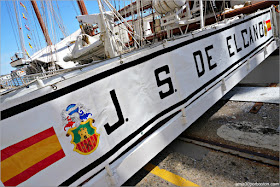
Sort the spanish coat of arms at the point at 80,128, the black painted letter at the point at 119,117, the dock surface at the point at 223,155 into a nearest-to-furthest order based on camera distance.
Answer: the spanish coat of arms at the point at 80,128, the black painted letter at the point at 119,117, the dock surface at the point at 223,155

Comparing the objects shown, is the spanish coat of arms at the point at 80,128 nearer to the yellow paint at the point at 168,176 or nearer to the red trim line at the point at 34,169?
the red trim line at the point at 34,169

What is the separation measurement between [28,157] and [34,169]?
0.12 meters

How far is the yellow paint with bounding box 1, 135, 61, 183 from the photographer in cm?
131

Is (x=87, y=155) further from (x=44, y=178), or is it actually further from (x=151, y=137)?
(x=151, y=137)

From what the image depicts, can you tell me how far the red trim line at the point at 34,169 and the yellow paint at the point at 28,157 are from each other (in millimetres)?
25

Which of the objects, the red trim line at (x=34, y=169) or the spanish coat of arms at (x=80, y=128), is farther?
the spanish coat of arms at (x=80, y=128)

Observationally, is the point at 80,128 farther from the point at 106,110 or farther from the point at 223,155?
the point at 223,155

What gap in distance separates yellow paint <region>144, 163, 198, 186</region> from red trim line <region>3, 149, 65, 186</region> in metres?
1.32

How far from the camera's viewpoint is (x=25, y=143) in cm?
137

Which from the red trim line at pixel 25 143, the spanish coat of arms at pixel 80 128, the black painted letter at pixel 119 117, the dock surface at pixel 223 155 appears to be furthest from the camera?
the dock surface at pixel 223 155

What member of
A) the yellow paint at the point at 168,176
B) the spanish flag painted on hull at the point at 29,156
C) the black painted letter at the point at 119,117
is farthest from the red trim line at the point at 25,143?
the yellow paint at the point at 168,176

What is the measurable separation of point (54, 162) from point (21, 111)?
52 centimetres

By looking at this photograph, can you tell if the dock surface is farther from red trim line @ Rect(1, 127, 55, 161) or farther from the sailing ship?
red trim line @ Rect(1, 127, 55, 161)

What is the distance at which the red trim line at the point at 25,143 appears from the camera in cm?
130
